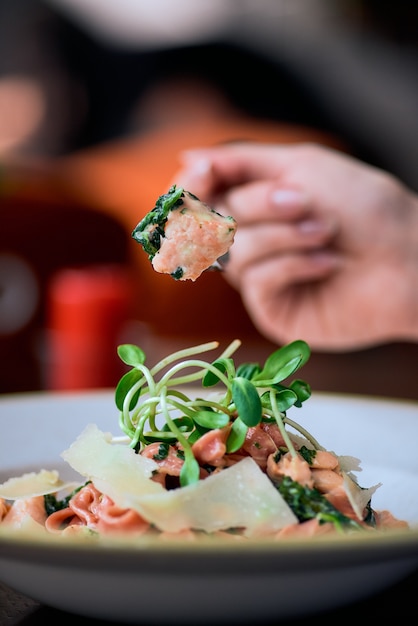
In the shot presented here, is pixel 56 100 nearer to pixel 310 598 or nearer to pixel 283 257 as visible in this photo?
pixel 283 257

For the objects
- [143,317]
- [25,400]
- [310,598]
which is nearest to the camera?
[310,598]

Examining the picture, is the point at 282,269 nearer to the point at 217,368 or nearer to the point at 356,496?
the point at 217,368

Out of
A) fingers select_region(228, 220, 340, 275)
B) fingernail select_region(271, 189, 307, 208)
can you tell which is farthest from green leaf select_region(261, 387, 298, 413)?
fingers select_region(228, 220, 340, 275)

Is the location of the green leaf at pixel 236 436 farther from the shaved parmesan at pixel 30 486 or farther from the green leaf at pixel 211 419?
the shaved parmesan at pixel 30 486

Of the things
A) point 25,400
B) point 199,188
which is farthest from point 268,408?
point 199,188

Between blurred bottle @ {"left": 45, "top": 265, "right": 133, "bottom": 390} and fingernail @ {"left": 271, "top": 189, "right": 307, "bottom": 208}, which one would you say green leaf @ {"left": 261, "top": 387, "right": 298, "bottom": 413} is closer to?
fingernail @ {"left": 271, "top": 189, "right": 307, "bottom": 208}

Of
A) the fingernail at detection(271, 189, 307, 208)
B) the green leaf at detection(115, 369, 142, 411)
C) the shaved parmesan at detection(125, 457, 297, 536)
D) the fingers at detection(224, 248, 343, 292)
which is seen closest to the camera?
the shaved parmesan at detection(125, 457, 297, 536)
